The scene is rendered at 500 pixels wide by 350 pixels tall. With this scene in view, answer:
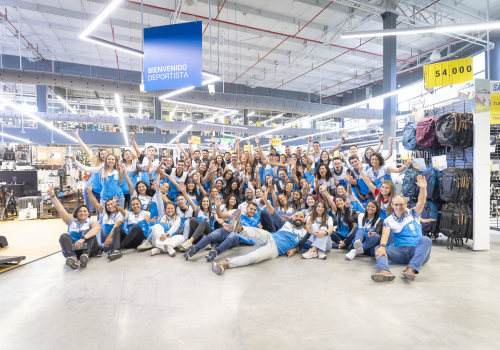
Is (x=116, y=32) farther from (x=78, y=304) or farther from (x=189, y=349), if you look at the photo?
(x=189, y=349)

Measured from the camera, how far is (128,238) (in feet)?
14.1

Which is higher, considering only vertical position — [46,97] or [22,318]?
[46,97]

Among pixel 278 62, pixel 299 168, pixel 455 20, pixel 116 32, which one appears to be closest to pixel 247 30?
pixel 278 62

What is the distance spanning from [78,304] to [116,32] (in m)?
10.3

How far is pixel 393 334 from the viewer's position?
205 cm

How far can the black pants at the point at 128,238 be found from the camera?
414 cm

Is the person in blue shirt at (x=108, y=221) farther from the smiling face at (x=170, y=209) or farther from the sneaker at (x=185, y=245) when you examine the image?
the sneaker at (x=185, y=245)

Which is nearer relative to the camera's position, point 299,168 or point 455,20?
point 299,168

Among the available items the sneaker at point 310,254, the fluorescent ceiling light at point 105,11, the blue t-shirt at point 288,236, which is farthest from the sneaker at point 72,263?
the fluorescent ceiling light at point 105,11

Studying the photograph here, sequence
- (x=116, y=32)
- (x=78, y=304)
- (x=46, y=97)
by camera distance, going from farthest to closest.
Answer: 1. (x=46, y=97)
2. (x=116, y=32)
3. (x=78, y=304)

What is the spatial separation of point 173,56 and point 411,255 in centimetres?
464

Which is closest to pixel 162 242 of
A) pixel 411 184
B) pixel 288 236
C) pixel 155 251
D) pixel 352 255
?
pixel 155 251

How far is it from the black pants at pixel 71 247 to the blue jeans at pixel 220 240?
4.87 feet

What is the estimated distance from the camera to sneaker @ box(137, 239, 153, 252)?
4.36 metres
